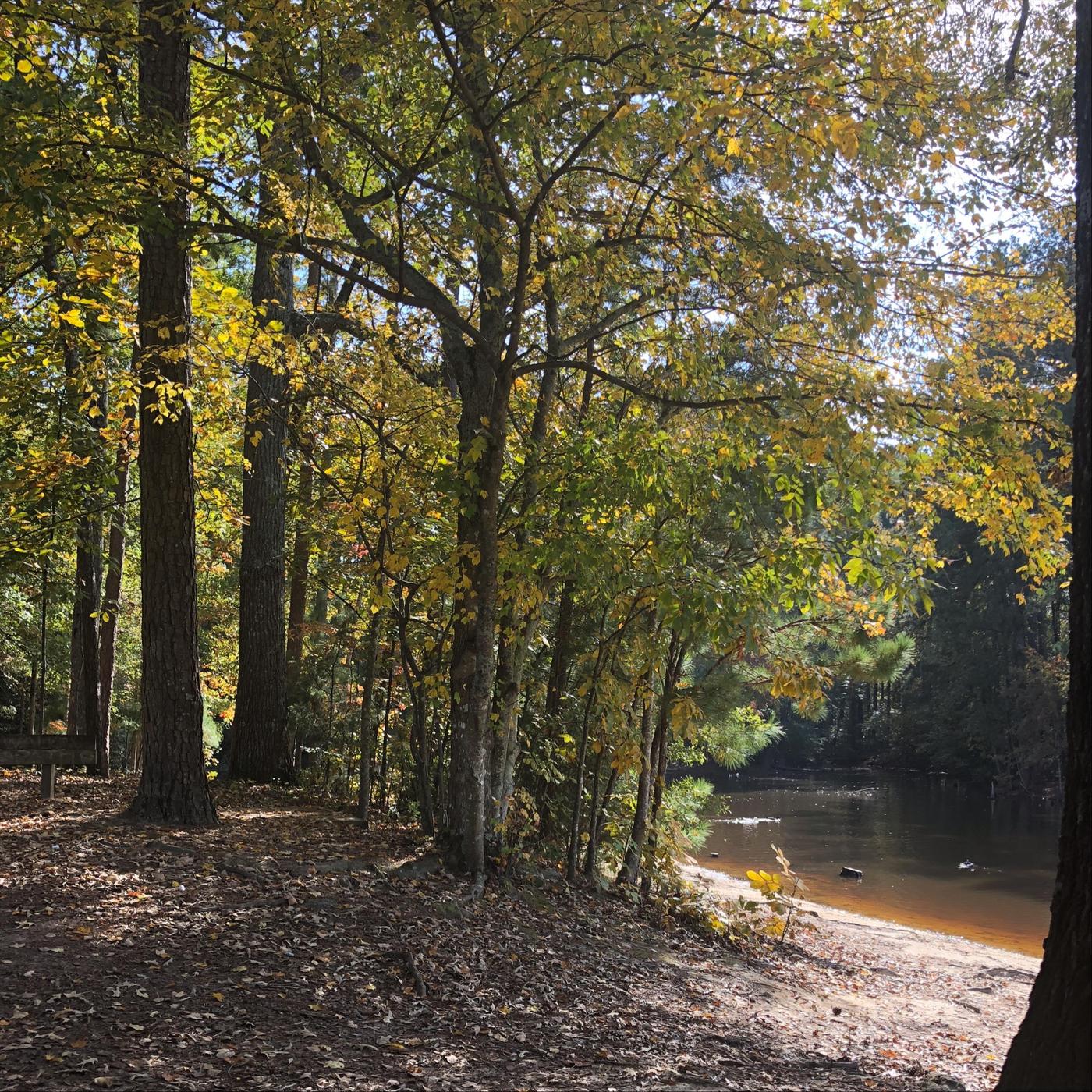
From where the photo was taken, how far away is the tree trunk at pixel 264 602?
388 inches

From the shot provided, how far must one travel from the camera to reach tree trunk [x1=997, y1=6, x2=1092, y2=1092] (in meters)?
2.56

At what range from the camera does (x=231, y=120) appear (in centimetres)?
571

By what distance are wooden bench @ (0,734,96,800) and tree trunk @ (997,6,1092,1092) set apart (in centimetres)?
649

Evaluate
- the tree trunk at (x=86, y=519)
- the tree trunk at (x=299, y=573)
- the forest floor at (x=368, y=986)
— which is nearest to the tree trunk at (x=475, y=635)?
the forest floor at (x=368, y=986)

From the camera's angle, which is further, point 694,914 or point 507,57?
point 694,914

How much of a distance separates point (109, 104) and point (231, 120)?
3.55 feet

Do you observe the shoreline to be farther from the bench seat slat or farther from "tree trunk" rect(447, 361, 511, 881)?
the bench seat slat

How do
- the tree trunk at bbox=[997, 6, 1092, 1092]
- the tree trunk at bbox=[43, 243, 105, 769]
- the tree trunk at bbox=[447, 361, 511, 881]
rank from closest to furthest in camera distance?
the tree trunk at bbox=[997, 6, 1092, 1092] < the tree trunk at bbox=[447, 361, 511, 881] < the tree trunk at bbox=[43, 243, 105, 769]

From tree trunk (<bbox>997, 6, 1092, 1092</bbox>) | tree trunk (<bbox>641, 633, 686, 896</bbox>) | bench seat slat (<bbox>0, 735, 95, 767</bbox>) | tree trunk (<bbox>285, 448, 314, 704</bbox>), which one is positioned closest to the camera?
tree trunk (<bbox>997, 6, 1092, 1092</bbox>)

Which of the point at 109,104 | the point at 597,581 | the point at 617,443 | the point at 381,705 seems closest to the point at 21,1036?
the point at 597,581

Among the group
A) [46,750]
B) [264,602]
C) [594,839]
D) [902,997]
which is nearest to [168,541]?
[46,750]

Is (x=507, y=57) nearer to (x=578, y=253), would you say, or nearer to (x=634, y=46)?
(x=634, y=46)

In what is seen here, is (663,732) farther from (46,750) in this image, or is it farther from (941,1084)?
(46,750)

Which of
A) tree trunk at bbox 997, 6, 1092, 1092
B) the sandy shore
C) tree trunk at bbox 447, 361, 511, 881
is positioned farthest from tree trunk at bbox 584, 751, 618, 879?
tree trunk at bbox 997, 6, 1092, 1092
